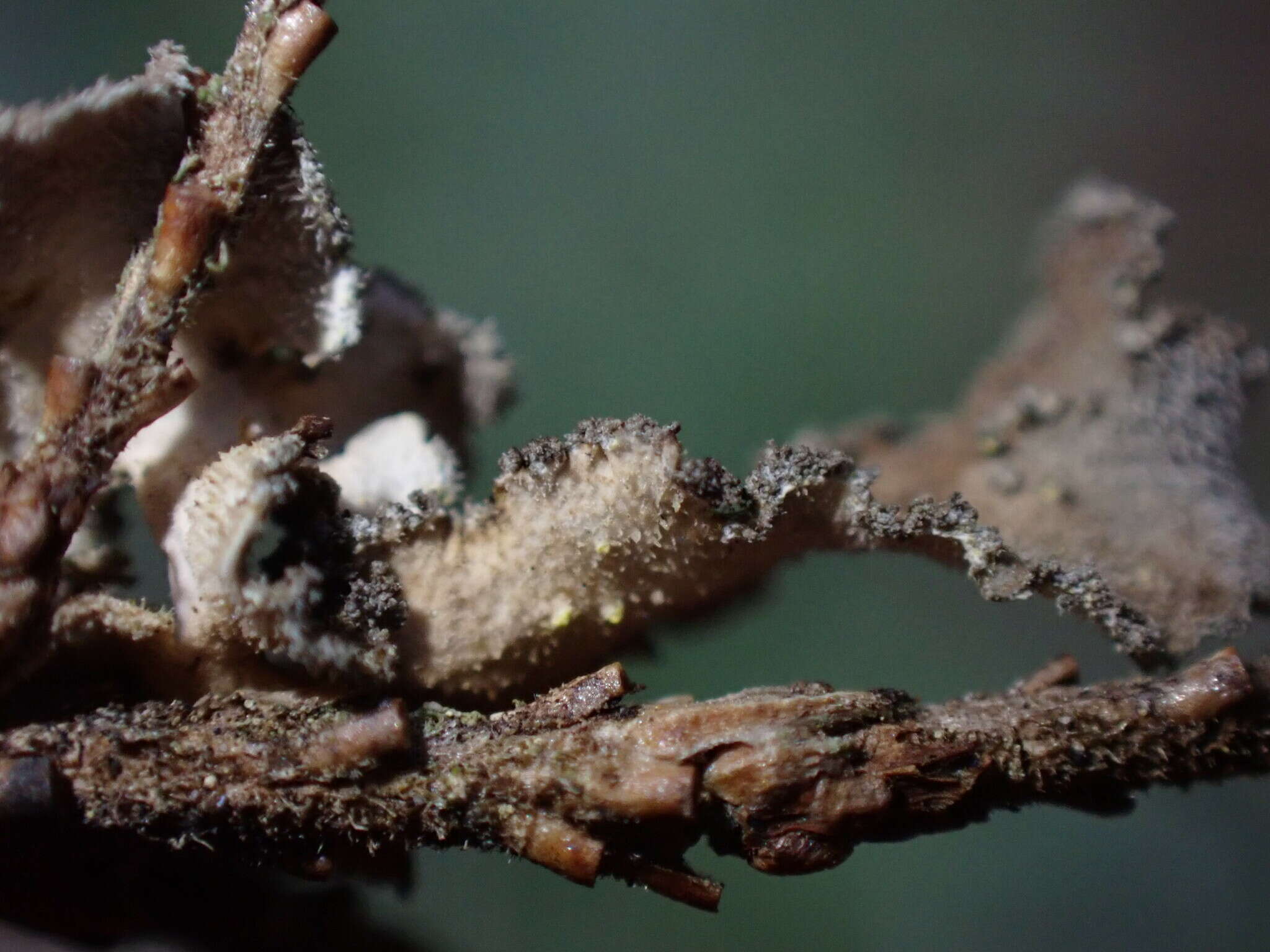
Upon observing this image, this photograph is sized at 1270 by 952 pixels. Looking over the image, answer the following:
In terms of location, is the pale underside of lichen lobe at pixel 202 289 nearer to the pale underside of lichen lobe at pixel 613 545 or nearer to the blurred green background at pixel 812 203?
the pale underside of lichen lobe at pixel 613 545

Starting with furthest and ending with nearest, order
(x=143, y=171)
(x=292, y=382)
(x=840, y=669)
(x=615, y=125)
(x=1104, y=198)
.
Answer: (x=615, y=125) → (x=840, y=669) → (x=1104, y=198) → (x=292, y=382) → (x=143, y=171)

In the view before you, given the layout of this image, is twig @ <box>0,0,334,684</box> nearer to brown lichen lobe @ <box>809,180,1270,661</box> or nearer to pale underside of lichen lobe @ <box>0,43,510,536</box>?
pale underside of lichen lobe @ <box>0,43,510,536</box>

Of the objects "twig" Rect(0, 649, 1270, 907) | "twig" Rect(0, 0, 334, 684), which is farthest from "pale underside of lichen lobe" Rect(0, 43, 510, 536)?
"twig" Rect(0, 649, 1270, 907)

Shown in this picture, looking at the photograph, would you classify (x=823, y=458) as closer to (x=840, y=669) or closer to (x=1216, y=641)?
(x=1216, y=641)

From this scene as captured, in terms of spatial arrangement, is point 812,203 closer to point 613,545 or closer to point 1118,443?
point 1118,443

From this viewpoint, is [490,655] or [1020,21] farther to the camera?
[1020,21]

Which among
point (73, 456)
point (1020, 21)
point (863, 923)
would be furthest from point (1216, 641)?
point (1020, 21)

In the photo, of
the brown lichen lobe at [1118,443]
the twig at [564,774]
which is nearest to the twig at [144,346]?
the twig at [564,774]

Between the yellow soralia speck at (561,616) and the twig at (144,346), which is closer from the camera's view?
the twig at (144,346)
